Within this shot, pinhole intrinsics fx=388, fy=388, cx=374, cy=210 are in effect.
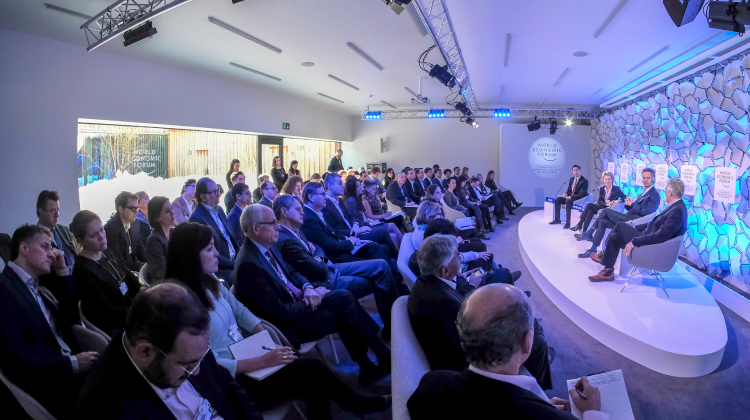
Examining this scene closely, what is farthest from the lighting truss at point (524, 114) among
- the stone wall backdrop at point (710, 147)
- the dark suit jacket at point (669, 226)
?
the dark suit jacket at point (669, 226)

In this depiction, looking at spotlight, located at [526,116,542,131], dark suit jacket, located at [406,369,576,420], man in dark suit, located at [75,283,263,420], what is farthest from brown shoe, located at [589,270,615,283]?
spotlight, located at [526,116,542,131]

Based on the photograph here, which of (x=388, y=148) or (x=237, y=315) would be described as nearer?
(x=237, y=315)

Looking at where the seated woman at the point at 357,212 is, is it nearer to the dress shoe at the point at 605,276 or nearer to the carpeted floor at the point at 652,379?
the carpeted floor at the point at 652,379

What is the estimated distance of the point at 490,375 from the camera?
114cm

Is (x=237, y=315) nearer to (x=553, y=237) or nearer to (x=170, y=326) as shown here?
(x=170, y=326)

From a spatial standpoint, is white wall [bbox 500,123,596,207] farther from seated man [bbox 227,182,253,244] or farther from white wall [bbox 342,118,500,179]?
seated man [bbox 227,182,253,244]

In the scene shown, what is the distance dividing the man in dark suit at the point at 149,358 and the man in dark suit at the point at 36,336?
0.64 meters

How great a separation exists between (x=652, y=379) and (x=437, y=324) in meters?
2.03

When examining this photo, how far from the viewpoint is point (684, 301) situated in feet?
12.5

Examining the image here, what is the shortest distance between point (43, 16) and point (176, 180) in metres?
4.21

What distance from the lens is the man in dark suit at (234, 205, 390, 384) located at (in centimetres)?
222

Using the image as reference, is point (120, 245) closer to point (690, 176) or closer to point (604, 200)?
point (690, 176)

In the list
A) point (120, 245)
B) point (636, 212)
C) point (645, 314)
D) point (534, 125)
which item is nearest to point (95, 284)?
point (120, 245)

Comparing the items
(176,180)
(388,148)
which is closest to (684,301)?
(176,180)
